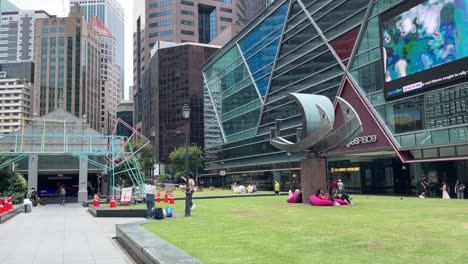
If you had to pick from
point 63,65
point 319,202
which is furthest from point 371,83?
point 63,65

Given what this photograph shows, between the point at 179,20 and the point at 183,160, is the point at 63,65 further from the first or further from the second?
the point at 183,160

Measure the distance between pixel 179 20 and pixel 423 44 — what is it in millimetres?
115269

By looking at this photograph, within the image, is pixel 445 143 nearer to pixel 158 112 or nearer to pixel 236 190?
pixel 236 190

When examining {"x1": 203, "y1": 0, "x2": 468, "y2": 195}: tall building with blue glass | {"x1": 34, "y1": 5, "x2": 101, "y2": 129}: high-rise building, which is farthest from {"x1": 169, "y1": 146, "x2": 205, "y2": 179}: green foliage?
{"x1": 34, "y1": 5, "x2": 101, "y2": 129}: high-rise building

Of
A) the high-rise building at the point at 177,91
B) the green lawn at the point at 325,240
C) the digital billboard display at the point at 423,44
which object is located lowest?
the green lawn at the point at 325,240

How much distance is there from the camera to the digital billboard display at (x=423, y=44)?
32.0 meters

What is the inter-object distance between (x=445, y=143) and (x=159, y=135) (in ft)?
325

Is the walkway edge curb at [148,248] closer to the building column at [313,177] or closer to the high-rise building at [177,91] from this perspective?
the building column at [313,177]

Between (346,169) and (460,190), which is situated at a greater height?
(346,169)

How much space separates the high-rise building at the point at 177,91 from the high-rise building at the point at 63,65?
207ft

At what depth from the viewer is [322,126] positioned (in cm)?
2655

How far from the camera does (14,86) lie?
167000 mm

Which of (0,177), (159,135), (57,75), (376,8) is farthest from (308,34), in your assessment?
(57,75)

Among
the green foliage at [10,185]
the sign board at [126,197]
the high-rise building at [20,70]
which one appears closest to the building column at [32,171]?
the green foliage at [10,185]
